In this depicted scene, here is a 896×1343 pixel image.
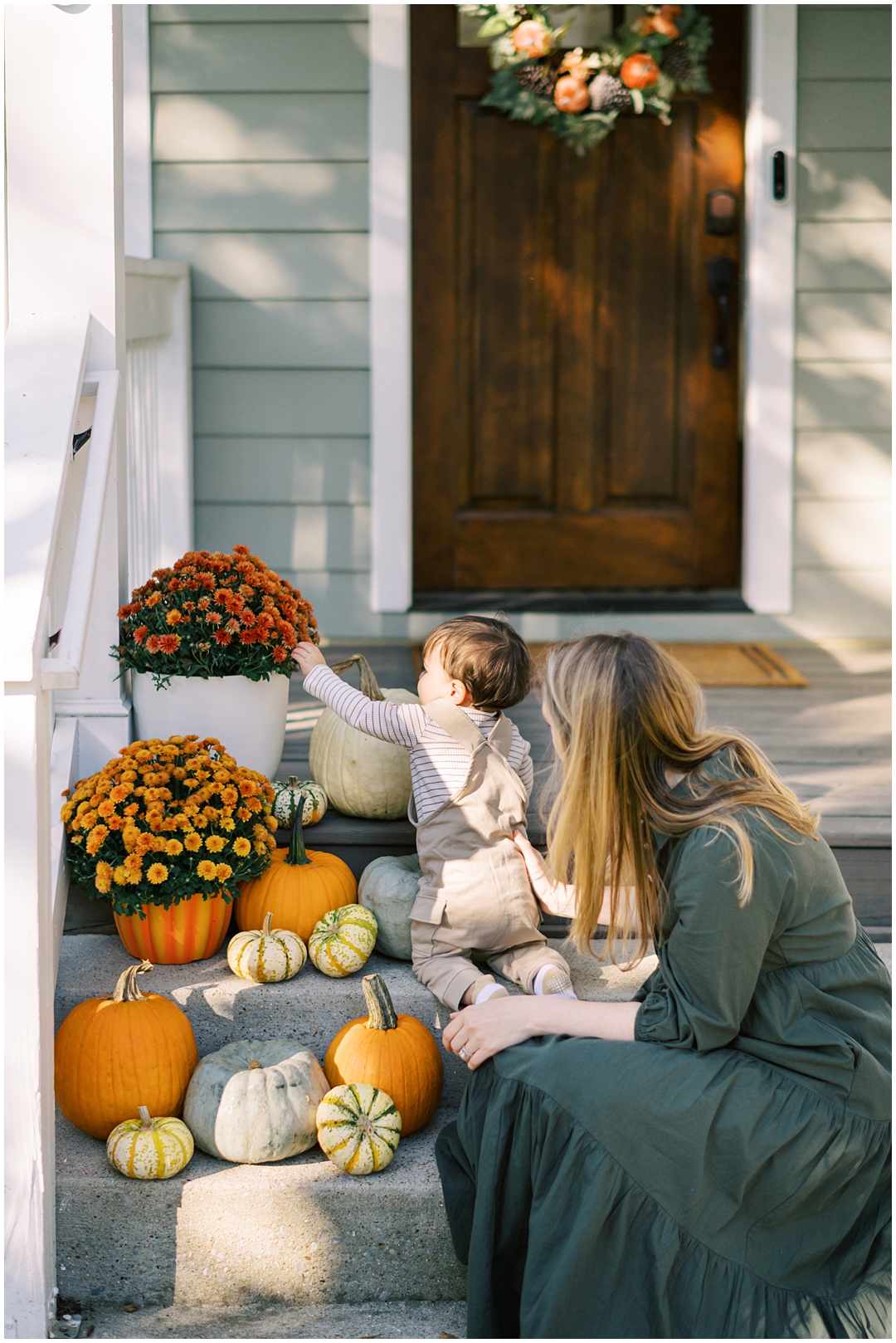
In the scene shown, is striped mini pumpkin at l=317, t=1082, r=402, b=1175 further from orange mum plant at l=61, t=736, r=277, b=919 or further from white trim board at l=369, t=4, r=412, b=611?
white trim board at l=369, t=4, r=412, b=611

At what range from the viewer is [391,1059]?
1.83 meters

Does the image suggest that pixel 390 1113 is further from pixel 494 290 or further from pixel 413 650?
pixel 494 290

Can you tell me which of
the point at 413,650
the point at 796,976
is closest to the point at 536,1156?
the point at 796,976

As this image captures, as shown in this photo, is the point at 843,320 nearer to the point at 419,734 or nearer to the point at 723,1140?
the point at 419,734

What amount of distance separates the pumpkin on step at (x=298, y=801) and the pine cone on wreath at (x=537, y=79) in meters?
2.42

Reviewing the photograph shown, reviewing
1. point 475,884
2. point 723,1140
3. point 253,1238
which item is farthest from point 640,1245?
point 475,884

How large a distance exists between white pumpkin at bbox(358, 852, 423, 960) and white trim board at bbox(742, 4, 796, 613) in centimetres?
216

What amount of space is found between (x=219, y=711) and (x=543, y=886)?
2.20ft

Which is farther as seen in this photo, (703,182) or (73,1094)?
(703,182)

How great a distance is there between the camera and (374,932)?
2104 mm

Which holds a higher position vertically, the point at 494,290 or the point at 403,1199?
the point at 494,290

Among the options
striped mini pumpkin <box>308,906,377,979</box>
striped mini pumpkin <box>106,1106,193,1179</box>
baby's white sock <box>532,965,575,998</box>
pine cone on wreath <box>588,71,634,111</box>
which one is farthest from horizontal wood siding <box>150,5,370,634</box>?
striped mini pumpkin <box>106,1106,193,1179</box>

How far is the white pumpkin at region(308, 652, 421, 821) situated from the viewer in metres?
2.31

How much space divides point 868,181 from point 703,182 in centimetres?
49
